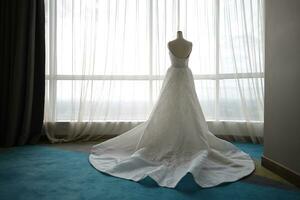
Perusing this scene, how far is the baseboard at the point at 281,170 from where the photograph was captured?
77.5 inches

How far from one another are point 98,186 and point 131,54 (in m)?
2.05

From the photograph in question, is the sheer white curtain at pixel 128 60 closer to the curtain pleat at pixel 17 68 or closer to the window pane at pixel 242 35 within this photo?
the window pane at pixel 242 35

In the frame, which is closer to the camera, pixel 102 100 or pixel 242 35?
pixel 242 35

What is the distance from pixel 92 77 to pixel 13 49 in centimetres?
97

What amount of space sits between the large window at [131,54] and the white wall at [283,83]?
110 centimetres

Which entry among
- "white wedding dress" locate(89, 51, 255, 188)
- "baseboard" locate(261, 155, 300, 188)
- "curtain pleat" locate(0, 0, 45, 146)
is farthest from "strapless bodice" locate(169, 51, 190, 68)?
"curtain pleat" locate(0, 0, 45, 146)

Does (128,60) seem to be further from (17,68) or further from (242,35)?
(242,35)

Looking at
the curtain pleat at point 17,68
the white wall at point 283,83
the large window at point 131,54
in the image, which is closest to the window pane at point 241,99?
the large window at point 131,54

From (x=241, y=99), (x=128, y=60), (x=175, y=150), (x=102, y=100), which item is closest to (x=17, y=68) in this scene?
(x=102, y=100)

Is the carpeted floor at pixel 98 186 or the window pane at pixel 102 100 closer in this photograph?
the carpeted floor at pixel 98 186

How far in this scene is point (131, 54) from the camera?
3.61 meters

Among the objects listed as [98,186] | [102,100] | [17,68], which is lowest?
[98,186]

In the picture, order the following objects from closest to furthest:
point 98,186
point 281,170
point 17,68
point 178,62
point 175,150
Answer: point 98,186, point 281,170, point 175,150, point 178,62, point 17,68

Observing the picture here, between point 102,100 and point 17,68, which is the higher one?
point 17,68
